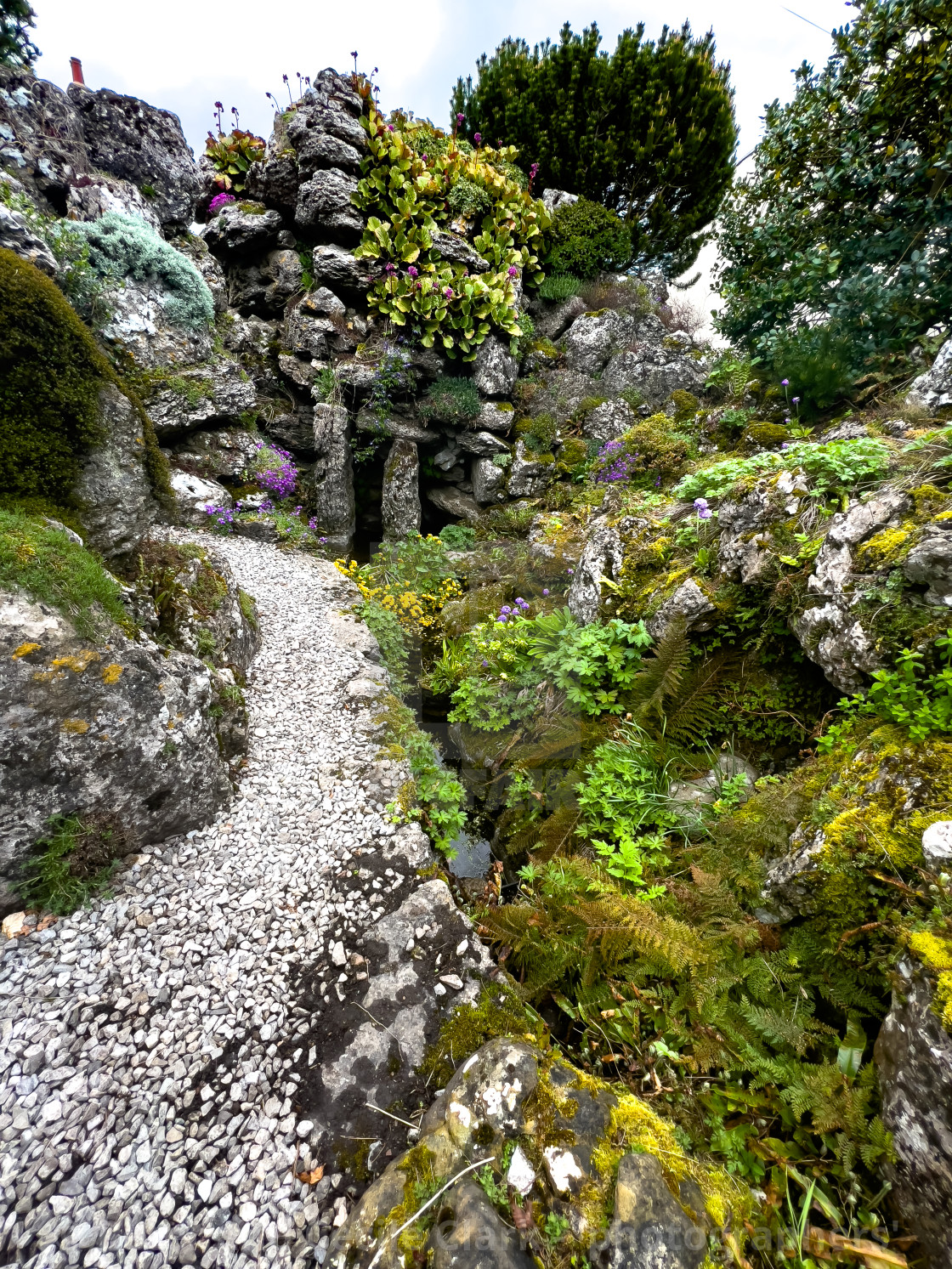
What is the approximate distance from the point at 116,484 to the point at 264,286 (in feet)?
29.3

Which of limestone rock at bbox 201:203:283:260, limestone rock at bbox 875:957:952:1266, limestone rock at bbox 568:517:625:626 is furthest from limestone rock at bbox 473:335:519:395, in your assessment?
limestone rock at bbox 875:957:952:1266

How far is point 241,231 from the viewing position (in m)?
9.97

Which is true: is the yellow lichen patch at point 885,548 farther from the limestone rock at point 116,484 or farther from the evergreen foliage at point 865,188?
the limestone rock at point 116,484

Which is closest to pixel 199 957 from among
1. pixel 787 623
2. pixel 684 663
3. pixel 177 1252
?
pixel 177 1252

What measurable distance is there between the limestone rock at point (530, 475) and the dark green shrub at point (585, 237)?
4894 mm

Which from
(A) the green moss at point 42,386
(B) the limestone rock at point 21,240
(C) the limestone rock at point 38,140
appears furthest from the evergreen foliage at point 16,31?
(A) the green moss at point 42,386

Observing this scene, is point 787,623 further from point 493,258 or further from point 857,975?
point 493,258

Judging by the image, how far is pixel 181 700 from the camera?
148 inches

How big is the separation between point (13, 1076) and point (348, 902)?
1.81 m

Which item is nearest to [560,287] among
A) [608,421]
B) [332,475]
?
[608,421]

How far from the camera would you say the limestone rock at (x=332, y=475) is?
955 centimetres

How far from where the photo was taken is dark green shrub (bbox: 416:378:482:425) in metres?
10.0

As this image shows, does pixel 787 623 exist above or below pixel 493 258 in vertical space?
below

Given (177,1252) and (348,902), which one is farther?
(348,902)
